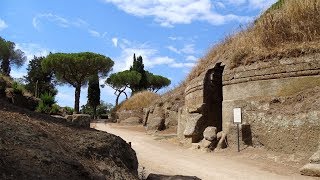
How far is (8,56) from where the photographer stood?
4275 cm

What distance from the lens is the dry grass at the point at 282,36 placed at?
10995 millimetres

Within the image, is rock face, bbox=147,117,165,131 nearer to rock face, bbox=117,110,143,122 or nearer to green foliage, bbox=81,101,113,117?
rock face, bbox=117,110,143,122

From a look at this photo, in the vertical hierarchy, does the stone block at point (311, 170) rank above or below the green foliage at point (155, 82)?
below

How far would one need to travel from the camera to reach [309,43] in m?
10.8

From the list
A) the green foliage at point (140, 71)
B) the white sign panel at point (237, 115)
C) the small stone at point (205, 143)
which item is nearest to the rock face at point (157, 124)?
the small stone at point (205, 143)

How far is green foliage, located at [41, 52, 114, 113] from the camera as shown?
3866cm

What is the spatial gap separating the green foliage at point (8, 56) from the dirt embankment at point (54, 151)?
3834 centimetres

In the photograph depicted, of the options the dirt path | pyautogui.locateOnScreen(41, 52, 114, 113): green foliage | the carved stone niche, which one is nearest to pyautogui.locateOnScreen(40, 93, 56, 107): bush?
the carved stone niche

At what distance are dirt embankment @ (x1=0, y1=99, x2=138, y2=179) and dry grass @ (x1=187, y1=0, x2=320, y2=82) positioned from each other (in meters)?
7.20

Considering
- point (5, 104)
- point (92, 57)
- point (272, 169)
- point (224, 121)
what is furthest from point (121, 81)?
point (5, 104)

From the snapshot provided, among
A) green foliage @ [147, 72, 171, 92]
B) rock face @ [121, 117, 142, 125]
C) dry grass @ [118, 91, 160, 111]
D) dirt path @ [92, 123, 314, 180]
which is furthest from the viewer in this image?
green foliage @ [147, 72, 171, 92]

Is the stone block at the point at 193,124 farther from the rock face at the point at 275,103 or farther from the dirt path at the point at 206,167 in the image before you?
the dirt path at the point at 206,167

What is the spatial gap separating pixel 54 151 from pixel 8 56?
4173 cm

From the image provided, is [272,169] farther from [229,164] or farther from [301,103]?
[301,103]
